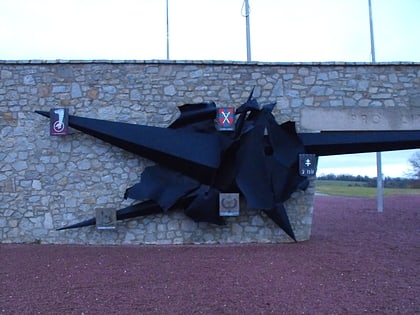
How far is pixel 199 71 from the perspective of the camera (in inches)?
318

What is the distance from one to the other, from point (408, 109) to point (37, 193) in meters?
7.26

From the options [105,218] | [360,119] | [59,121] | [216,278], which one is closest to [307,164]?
[360,119]

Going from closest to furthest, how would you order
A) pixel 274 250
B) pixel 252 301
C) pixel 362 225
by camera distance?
pixel 252 301, pixel 274 250, pixel 362 225

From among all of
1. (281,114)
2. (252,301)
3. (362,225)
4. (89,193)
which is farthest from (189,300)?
(362,225)

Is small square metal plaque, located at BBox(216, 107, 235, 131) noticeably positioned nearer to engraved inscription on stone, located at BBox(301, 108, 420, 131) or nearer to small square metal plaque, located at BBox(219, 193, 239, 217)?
small square metal plaque, located at BBox(219, 193, 239, 217)

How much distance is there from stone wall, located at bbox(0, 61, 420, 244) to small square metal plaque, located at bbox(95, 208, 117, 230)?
176 mm

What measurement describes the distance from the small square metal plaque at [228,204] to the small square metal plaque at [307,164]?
4.12 ft

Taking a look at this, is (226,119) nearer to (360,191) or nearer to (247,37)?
(247,37)

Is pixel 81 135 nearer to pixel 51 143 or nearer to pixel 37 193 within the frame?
pixel 51 143

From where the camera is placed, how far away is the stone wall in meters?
7.82

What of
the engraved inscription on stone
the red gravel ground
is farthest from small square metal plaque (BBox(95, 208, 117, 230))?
the engraved inscription on stone

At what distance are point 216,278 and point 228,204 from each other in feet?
7.42

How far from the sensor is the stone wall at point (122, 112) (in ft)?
25.7

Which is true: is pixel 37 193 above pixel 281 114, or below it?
below
